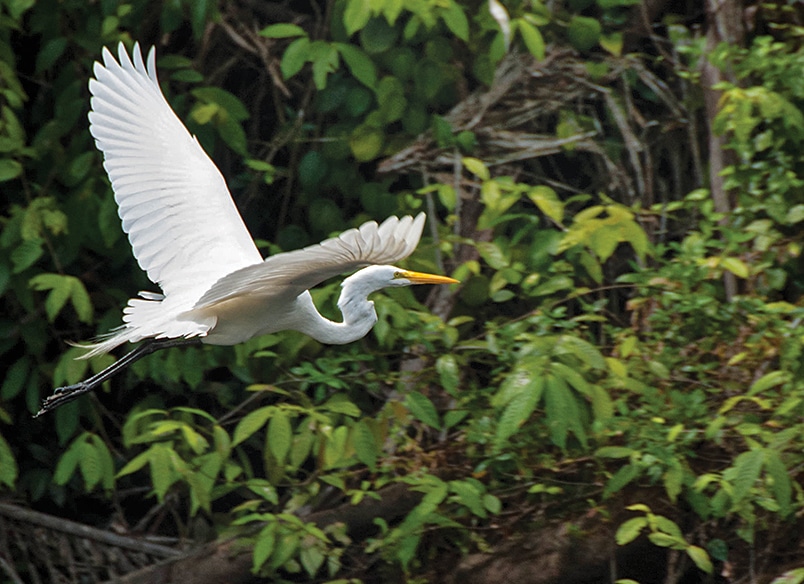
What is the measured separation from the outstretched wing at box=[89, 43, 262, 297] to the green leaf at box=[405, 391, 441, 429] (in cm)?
51

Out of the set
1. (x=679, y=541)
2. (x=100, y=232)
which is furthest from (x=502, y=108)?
(x=679, y=541)

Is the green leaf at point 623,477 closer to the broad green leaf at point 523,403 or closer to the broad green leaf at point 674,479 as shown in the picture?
the broad green leaf at point 674,479

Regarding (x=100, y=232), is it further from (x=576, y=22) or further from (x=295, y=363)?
(x=576, y=22)

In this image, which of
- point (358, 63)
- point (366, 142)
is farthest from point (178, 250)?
point (366, 142)

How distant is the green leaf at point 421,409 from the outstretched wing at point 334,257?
0.62 metres

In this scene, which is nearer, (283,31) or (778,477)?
(778,477)

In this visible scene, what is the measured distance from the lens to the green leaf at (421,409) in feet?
9.28

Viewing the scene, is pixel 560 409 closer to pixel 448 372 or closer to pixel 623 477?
pixel 623 477

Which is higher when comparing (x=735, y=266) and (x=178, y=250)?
(x=178, y=250)

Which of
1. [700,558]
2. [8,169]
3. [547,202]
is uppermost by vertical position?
[8,169]

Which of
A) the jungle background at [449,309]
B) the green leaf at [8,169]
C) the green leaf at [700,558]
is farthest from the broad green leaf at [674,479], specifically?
the green leaf at [8,169]

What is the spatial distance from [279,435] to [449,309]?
33.5 inches

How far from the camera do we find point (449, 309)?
11.2 feet

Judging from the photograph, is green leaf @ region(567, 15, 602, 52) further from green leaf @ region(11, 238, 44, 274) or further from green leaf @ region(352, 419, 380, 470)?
green leaf @ region(11, 238, 44, 274)
